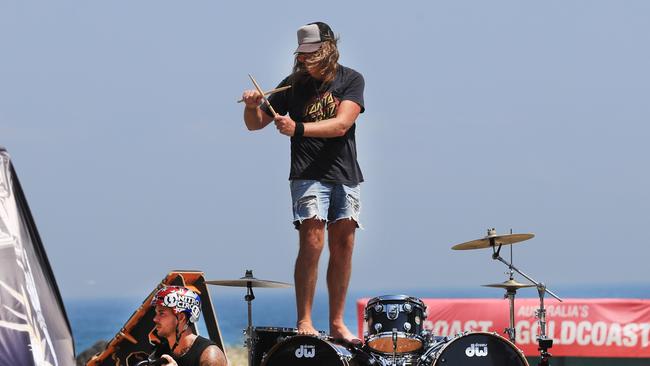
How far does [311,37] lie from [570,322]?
8.93 metres

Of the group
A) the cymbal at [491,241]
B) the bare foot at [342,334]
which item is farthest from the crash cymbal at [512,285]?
the bare foot at [342,334]

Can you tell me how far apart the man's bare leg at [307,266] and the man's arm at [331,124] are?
0.79 m

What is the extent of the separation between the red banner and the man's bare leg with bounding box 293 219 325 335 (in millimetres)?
7323

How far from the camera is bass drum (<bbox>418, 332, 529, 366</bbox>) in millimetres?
10156

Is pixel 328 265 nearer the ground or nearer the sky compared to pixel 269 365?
nearer the sky

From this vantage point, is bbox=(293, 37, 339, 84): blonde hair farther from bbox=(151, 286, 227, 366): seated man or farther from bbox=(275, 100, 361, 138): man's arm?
bbox=(151, 286, 227, 366): seated man

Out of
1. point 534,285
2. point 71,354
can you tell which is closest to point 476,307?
point 534,285

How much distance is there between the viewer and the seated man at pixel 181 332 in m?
8.80

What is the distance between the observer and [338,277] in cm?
1075

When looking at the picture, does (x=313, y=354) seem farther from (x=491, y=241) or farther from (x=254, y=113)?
(x=491, y=241)

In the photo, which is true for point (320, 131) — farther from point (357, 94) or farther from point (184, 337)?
point (184, 337)

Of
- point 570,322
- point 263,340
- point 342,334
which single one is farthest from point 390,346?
point 570,322

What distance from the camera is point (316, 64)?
1063 cm

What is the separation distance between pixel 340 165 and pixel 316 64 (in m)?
0.95
